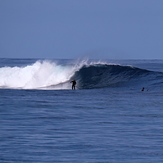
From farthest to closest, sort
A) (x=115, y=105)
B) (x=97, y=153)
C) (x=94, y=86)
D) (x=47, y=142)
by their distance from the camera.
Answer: (x=94, y=86)
(x=115, y=105)
(x=47, y=142)
(x=97, y=153)

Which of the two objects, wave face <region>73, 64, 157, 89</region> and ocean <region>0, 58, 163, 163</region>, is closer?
ocean <region>0, 58, 163, 163</region>

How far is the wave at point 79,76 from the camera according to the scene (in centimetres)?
4531

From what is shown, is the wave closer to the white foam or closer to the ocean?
the white foam

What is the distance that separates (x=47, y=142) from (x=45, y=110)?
822 centimetres

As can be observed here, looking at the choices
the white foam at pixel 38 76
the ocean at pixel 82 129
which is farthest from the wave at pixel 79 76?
the ocean at pixel 82 129

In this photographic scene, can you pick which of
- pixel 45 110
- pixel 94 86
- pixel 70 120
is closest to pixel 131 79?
pixel 94 86

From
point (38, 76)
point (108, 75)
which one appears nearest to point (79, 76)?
point (108, 75)

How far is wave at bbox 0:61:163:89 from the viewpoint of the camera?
45.3 m

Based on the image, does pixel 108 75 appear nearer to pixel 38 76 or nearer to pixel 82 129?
pixel 38 76

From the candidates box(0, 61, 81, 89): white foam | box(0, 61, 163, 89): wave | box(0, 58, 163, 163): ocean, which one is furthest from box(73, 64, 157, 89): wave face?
box(0, 58, 163, 163): ocean

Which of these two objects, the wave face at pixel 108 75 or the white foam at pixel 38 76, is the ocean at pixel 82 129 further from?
the white foam at pixel 38 76

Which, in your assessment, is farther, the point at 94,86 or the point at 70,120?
the point at 94,86

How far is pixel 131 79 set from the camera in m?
46.2

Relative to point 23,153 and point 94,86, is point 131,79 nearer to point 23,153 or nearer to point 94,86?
point 94,86
